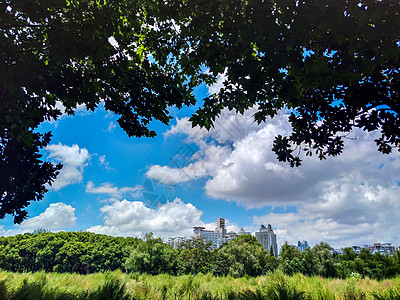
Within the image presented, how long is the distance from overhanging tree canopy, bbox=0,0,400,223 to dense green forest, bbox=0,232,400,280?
36.4 m

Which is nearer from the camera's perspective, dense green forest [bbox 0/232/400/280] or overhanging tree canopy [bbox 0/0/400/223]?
overhanging tree canopy [bbox 0/0/400/223]

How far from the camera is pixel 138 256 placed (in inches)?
1646

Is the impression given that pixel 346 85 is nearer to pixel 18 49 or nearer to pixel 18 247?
pixel 18 49

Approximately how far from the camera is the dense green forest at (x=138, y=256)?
42.0 metres

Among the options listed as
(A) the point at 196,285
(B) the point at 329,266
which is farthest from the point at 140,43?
(B) the point at 329,266

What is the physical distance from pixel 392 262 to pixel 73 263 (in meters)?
57.2

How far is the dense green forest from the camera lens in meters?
42.0

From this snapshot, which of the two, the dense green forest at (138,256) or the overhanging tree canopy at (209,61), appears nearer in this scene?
the overhanging tree canopy at (209,61)

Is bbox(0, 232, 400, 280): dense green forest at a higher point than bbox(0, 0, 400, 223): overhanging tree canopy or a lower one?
lower

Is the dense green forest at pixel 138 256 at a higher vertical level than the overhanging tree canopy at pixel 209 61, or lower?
lower

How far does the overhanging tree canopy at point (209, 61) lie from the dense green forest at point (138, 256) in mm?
36432

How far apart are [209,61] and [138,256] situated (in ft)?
145

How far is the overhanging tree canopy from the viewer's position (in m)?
4.45

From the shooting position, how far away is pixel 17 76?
5.38 m
